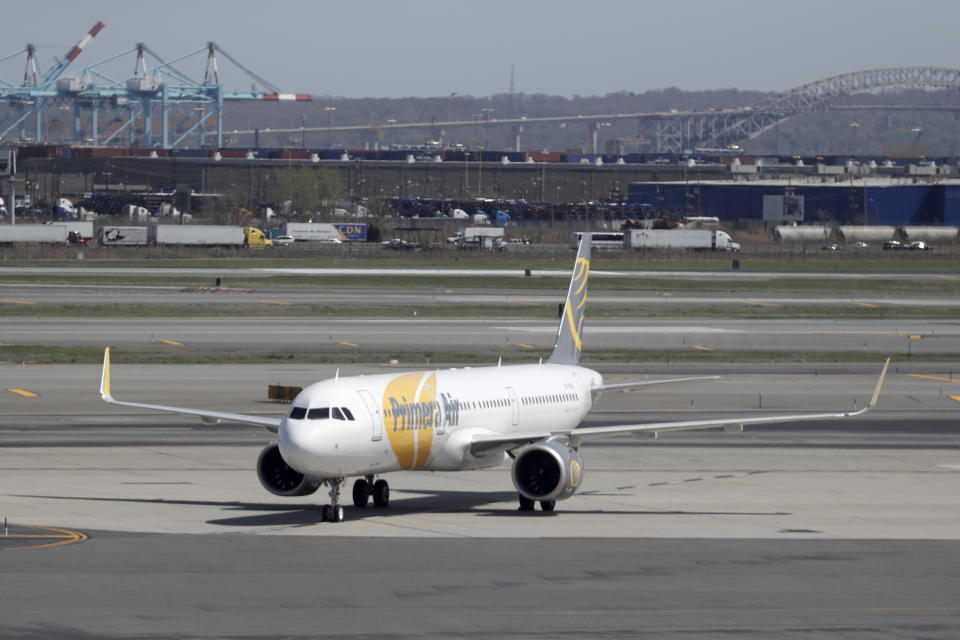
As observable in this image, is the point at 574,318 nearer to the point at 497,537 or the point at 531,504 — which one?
the point at 531,504

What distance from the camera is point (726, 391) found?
210ft

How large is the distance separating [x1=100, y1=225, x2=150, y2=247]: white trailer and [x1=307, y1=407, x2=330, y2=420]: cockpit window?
522ft

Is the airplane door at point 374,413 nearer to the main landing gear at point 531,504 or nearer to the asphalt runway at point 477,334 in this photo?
the main landing gear at point 531,504

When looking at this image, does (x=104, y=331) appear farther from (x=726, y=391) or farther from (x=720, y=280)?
(x=720, y=280)

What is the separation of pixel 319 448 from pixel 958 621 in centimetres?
1477

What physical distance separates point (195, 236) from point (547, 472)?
512ft

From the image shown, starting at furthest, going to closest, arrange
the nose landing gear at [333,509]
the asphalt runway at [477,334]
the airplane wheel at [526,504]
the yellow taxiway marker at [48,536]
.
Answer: the asphalt runway at [477,334]
the airplane wheel at [526,504]
the nose landing gear at [333,509]
the yellow taxiway marker at [48,536]

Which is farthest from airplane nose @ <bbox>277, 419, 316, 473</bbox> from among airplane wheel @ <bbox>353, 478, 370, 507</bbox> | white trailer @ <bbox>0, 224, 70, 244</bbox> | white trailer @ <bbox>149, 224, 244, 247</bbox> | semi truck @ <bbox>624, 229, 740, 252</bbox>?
semi truck @ <bbox>624, 229, 740, 252</bbox>

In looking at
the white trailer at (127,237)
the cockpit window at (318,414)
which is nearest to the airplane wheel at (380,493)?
the cockpit window at (318,414)

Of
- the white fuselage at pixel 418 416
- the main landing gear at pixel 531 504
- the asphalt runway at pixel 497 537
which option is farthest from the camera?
the main landing gear at pixel 531 504

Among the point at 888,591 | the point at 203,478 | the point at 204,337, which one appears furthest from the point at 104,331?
the point at 888,591

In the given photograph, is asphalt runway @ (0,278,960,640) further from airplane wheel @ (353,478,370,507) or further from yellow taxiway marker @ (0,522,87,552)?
airplane wheel @ (353,478,370,507)

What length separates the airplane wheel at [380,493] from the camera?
3622cm

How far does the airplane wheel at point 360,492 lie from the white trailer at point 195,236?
152965 millimetres
